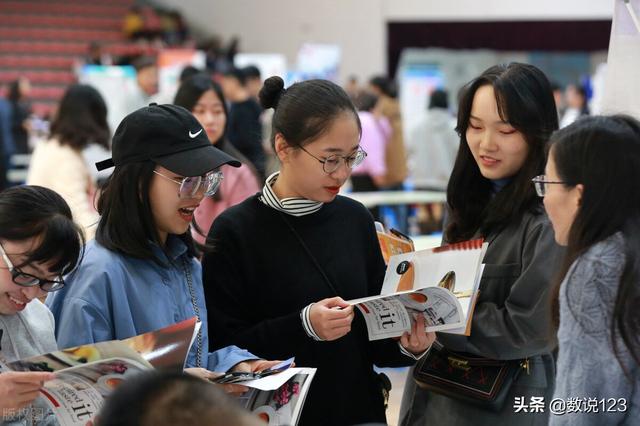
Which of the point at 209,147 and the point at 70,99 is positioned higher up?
the point at 209,147

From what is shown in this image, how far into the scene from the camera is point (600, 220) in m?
1.92

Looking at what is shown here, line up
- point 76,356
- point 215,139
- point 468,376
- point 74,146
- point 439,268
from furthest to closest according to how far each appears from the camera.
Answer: point 74,146, point 215,139, point 468,376, point 439,268, point 76,356

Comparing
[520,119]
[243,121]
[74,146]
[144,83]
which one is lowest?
[243,121]

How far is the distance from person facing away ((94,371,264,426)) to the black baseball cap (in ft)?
3.12

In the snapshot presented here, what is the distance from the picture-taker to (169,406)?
4.00ft

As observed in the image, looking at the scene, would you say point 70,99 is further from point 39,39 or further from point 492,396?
point 39,39

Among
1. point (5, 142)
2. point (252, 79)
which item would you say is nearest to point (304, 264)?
point (252, 79)

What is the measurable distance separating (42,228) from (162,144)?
1.12 ft

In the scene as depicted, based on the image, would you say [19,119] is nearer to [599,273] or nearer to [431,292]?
[431,292]

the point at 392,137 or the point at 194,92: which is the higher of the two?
the point at 194,92

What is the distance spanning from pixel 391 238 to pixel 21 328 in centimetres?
103

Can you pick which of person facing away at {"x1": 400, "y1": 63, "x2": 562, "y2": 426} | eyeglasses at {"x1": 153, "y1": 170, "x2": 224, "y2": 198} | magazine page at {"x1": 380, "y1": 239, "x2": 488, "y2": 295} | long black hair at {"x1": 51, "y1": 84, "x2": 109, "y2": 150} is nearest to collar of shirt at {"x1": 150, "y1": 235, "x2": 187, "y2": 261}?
eyeglasses at {"x1": 153, "y1": 170, "x2": 224, "y2": 198}

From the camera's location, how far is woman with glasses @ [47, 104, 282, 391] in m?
2.09

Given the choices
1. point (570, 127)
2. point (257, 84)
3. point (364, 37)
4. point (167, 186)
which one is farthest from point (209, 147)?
point (364, 37)
